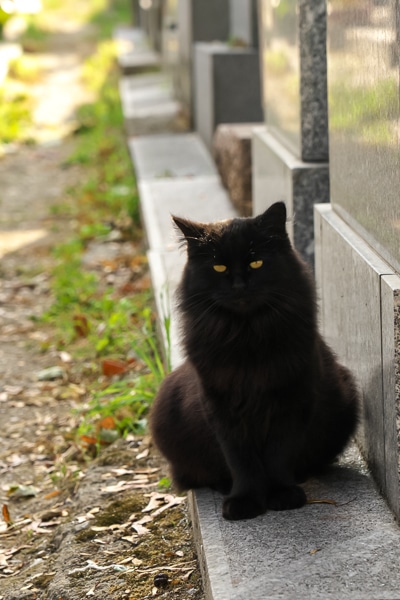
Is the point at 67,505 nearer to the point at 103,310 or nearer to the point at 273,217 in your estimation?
the point at 273,217

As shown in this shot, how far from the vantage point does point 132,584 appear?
2951 mm

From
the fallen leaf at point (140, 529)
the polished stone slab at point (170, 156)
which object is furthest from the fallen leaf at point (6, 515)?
the polished stone slab at point (170, 156)

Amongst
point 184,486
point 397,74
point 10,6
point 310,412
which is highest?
point 10,6

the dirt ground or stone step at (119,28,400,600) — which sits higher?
stone step at (119,28,400,600)

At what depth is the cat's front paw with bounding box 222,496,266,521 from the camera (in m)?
2.86

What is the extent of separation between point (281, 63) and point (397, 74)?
2483 mm

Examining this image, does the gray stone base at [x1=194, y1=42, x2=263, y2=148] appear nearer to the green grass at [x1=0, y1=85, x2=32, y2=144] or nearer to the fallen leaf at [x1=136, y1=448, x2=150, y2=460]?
the fallen leaf at [x1=136, y1=448, x2=150, y2=460]

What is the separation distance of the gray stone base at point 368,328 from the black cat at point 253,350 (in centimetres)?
18

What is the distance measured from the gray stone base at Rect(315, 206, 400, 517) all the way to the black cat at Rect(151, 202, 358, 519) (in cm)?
18

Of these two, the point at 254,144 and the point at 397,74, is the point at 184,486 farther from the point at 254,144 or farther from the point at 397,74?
the point at 254,144

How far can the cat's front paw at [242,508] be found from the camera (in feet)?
9.37

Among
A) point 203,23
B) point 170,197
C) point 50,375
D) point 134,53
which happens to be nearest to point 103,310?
point 50,375

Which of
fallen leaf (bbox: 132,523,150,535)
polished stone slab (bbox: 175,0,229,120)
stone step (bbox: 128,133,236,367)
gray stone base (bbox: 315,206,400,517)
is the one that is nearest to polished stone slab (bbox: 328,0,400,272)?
gray stone base (bbox: 315,206,400,517)

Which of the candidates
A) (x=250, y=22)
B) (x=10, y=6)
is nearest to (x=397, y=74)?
(x=10, y=6)
